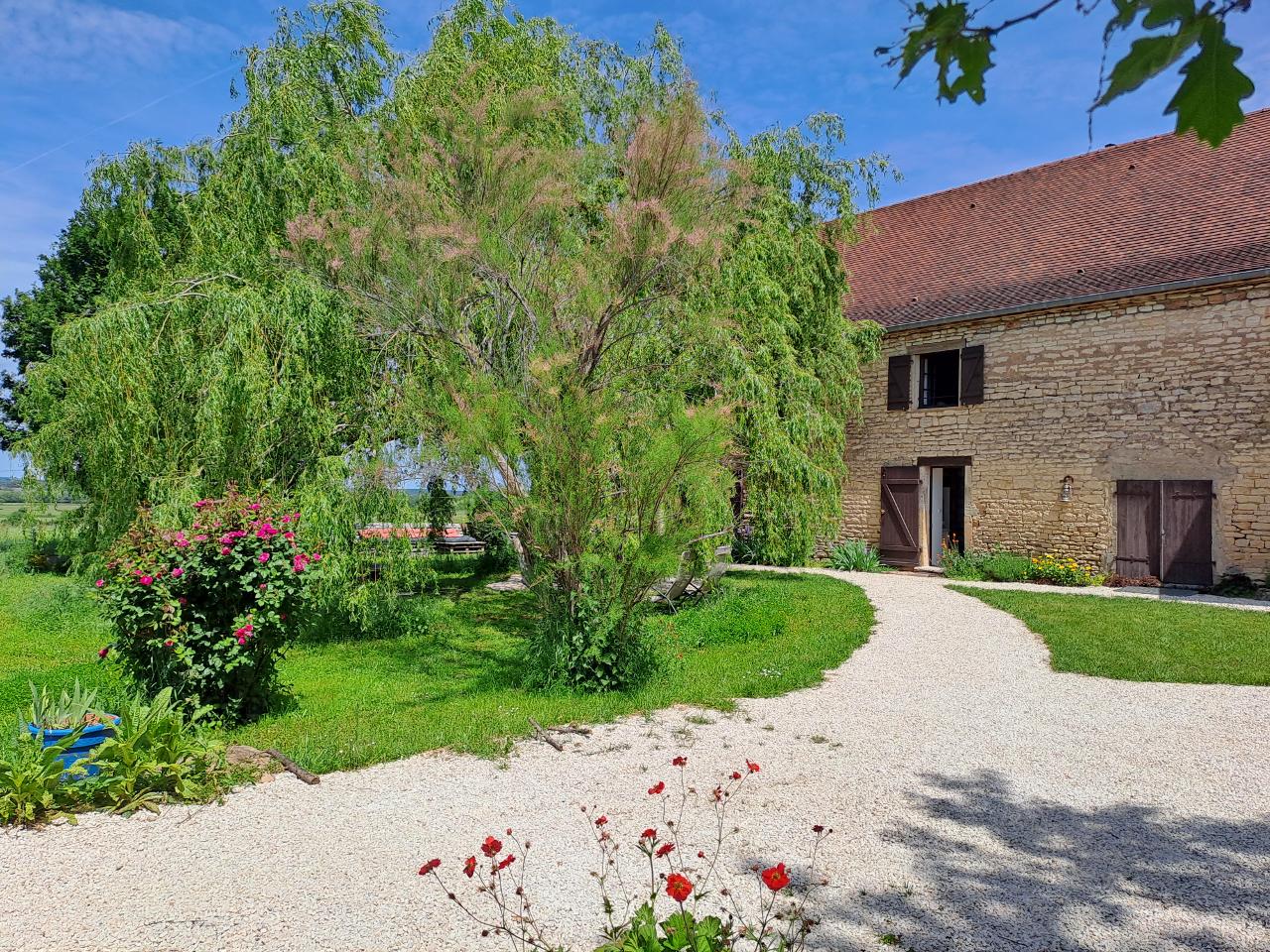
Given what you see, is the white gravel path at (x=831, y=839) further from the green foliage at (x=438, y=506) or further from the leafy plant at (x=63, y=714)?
the green foliage at (x=438, y=506)

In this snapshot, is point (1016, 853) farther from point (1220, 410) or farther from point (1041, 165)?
point (1041, 165)

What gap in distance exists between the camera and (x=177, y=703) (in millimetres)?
5008

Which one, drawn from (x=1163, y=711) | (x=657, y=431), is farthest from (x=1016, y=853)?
(x=657, y=431)

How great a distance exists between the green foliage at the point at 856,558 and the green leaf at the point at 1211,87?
1392 centimetres

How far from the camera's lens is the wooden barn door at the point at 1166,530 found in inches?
458

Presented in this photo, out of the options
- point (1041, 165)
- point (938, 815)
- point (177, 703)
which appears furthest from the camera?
point (1041, 165)

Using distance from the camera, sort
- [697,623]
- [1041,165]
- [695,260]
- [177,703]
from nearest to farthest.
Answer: [177,703] → [695,260] → [697,623] → [1041,165]

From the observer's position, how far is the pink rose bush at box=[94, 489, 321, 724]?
16.4 ft

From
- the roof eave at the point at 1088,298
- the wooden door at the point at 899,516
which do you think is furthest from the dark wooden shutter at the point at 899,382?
the wooden door at the point at 899,516

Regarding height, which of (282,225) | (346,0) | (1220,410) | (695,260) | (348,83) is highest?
(346,0)

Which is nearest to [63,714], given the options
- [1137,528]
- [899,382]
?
[1137,528]

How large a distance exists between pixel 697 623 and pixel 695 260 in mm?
4003

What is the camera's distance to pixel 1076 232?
13.9 m

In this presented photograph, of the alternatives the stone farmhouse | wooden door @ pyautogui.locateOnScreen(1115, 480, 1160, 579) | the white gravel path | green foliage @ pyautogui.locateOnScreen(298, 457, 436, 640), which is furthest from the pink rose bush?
wooden door @ pyautogui.locateOnScreen(1115, 480, 1160, 579)
